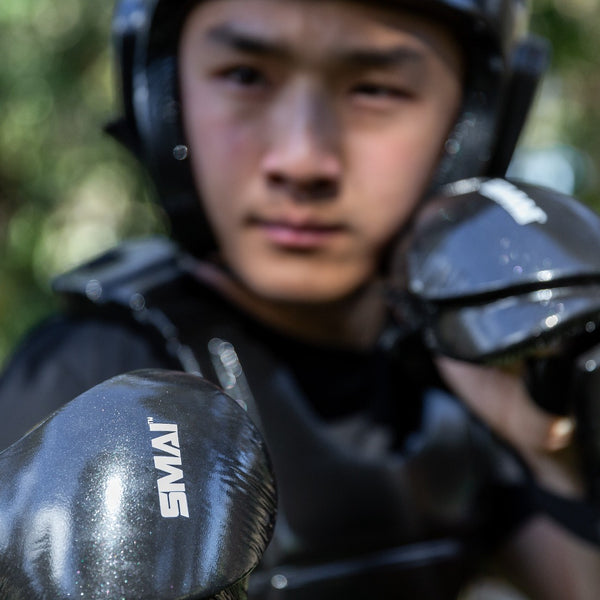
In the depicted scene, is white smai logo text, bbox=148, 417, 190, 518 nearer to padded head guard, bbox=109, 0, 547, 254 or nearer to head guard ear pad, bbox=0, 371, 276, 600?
head guard ear pad, bbox=0, 371, 276, 600

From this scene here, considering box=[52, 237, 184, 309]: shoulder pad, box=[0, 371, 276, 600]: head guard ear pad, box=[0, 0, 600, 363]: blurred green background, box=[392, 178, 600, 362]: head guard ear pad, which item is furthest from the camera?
box=[0, 0, 600, 363]: blurred green background

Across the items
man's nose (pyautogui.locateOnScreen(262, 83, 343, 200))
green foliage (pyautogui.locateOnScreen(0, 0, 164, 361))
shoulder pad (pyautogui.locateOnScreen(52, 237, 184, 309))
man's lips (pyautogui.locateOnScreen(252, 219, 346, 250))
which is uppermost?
man's nose (pyautogui.locateOnScreen(262, 83, 343, 200))

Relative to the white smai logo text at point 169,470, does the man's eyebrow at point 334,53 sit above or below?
above

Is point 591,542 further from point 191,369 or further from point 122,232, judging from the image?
point 122,232

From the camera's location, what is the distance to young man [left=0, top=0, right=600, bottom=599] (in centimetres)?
101

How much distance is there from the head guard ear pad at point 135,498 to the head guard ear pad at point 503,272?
0.26 metres

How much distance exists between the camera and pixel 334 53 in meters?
1.00

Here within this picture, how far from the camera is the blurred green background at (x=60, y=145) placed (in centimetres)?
267

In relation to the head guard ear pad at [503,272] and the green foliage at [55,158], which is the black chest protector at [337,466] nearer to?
the head guard ear pad at [503,272]

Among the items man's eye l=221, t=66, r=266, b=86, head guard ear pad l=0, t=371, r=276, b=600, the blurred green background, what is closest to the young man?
man's eye l=221, t=66, r=266, b=86

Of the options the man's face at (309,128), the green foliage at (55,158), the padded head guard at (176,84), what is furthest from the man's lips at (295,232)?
the green foliage at (55,158)

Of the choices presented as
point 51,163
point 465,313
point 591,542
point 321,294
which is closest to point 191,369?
point 321,294

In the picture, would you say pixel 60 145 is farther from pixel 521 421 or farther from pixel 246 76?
pixel 521 421

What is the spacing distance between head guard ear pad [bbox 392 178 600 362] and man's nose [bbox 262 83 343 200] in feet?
0.52
